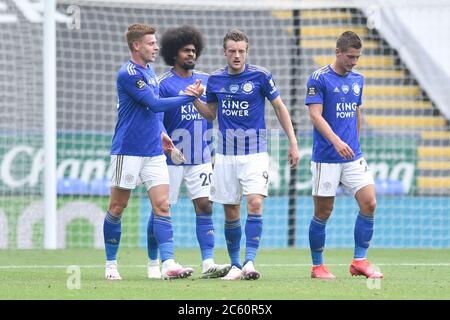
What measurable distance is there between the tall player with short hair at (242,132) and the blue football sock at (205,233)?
399mm

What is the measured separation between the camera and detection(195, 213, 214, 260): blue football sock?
31.5 feet

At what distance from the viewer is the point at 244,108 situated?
358 inches

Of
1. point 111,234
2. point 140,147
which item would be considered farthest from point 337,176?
point 111,234

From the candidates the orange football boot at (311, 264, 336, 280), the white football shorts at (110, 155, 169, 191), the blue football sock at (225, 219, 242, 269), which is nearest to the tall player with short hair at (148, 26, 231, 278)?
the blue football sock at (225, 219, 242, 269)

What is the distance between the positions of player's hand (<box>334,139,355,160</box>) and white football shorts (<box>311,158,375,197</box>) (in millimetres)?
336

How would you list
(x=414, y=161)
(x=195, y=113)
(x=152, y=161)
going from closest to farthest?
(x=152, y=161) < (x=195, y=113) < (x=414, y=161)

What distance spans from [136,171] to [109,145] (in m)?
6.59

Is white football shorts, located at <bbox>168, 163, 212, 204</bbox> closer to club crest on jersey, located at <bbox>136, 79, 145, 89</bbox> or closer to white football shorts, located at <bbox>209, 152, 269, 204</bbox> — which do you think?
white football shorts, located at <bbox>209, 152, 269, 204</bbox>

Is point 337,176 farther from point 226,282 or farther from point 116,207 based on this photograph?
point 116,207

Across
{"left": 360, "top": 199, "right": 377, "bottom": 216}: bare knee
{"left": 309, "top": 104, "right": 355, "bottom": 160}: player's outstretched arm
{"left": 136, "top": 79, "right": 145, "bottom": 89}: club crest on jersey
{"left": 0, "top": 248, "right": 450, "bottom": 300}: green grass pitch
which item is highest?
{"left": 136, "top": 79, "right": 145, "bottom": 89}: club crest on jersey

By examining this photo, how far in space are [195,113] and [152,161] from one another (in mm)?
1049

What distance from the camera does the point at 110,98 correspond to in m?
17.0
